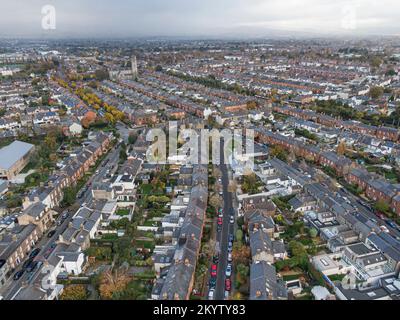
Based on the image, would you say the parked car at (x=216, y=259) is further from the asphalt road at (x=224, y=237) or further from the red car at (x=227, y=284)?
the red car at (x=227, y=284)

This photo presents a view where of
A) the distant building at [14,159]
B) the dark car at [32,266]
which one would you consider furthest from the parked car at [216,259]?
the distant building at [14,159]

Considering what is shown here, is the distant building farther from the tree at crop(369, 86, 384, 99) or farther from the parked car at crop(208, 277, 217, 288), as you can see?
the tree at crop(369, 86, 384, 99)

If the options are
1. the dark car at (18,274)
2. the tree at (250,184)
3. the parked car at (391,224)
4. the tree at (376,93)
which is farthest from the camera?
the tree at (376,93)

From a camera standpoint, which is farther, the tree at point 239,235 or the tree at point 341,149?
the tree at point 341,149

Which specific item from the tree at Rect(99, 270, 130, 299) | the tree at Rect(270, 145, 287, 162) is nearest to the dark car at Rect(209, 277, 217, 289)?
the tree at Rect(99, 270, 130, 299)

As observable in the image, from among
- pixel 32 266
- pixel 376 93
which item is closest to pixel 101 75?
pixel 376 93

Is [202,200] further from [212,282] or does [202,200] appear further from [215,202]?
[212,282]

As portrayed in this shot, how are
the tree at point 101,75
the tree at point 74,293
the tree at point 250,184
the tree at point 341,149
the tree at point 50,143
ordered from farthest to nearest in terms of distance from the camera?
the tree at point 101,75 < the tree at point 50,143 < the tree at point 341,149 < the tree at point 250,184 < the tree at point 74,293
